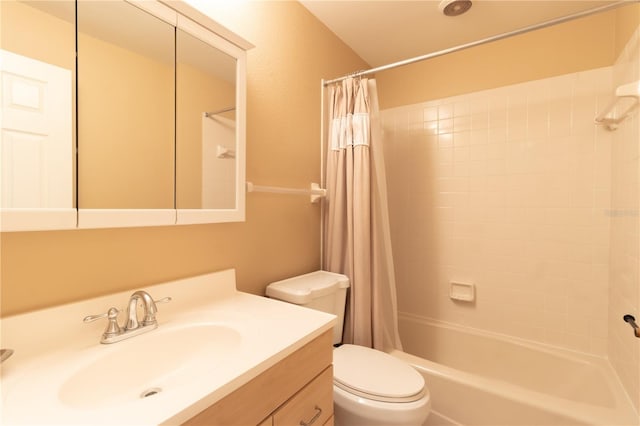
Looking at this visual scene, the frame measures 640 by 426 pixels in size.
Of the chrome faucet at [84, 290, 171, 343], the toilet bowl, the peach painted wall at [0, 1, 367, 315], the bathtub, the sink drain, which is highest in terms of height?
the peach painted wall at [0, 1, 367, 315]

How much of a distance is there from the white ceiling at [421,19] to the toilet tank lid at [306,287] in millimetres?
1534

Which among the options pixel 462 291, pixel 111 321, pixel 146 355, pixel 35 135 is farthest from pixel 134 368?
pixel 462 291

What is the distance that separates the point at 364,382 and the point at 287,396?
19.1 inches

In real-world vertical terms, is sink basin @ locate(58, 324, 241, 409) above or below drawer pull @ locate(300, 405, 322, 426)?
above

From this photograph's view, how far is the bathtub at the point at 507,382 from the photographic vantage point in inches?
46.0

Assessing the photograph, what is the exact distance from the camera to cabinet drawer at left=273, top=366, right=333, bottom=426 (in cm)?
78

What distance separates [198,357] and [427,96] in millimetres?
2225

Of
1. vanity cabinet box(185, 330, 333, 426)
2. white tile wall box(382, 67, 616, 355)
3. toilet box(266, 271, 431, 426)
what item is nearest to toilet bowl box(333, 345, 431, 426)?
toilet box(266, 271, 431, 426)

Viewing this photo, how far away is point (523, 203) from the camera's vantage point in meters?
1.87

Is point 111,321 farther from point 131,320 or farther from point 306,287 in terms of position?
point 306,287

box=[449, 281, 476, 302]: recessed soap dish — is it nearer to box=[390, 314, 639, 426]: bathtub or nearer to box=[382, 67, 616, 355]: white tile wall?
box=[382, 67, 616, 355]: white tile wall

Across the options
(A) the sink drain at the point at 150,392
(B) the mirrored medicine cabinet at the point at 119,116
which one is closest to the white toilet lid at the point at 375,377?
(A) the sink drain at the point at 150,392

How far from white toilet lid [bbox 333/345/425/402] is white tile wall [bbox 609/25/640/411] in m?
0.94

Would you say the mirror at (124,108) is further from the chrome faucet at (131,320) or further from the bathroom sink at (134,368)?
the bathroom sink at (134,368)
